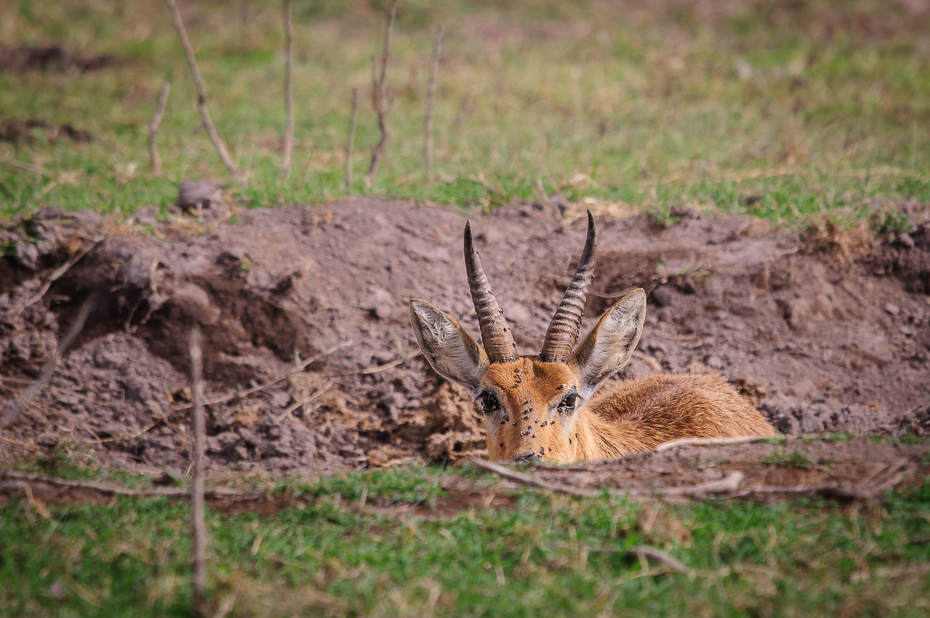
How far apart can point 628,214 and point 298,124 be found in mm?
5044

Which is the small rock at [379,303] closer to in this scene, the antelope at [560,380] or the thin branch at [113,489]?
the antelope at [560,380]

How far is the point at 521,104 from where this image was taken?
11.3m

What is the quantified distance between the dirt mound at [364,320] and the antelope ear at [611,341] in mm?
1307

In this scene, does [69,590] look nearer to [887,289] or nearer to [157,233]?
[157,233]

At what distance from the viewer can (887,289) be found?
6.81 m

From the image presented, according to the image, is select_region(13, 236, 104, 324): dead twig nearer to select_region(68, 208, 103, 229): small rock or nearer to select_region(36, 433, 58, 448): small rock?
select_region(68, 208, 103, 229): small rock

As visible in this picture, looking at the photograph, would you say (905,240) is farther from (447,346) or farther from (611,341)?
(447,346)

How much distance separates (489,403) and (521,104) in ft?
24.2

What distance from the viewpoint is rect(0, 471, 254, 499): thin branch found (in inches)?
150

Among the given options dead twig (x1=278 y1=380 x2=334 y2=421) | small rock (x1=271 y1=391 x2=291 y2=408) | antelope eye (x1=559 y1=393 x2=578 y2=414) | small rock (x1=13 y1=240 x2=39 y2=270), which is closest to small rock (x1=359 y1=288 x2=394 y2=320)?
dead twig (x1=278 y1=380 x2=334 y2=421)

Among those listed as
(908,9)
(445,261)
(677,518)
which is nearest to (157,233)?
(445,261)

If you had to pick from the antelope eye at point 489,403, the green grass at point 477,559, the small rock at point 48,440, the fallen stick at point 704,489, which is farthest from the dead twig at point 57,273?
the fallen stick at point 704,489

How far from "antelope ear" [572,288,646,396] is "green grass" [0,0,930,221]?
2821mm

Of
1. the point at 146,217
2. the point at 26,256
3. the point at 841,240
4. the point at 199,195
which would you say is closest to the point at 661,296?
the point at 841,240
